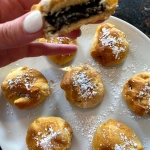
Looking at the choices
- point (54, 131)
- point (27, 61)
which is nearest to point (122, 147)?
point (54, 131)

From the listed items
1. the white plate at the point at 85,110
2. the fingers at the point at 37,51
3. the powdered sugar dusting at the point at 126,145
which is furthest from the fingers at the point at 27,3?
the powdered sugar dusting at the point at 126,145

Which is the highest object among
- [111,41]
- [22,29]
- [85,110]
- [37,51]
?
[22,29]

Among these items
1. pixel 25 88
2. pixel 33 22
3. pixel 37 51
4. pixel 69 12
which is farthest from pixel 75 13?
pixel 25 88

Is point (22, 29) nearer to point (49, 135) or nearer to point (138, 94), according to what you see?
point (49, 135)

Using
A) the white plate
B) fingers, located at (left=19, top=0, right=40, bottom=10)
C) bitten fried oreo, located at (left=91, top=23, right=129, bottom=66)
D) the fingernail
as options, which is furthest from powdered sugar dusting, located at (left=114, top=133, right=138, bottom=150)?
fingers, located at (left=19, top=0, right=40, bottom=10)

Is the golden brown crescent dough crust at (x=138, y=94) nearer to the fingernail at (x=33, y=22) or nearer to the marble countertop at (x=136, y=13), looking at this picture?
the marble countertop at (x=136, y=13)

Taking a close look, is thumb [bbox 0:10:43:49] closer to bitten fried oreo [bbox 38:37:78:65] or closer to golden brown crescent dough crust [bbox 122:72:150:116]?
bitten fried oreo [bbox 38:37:78:65]
